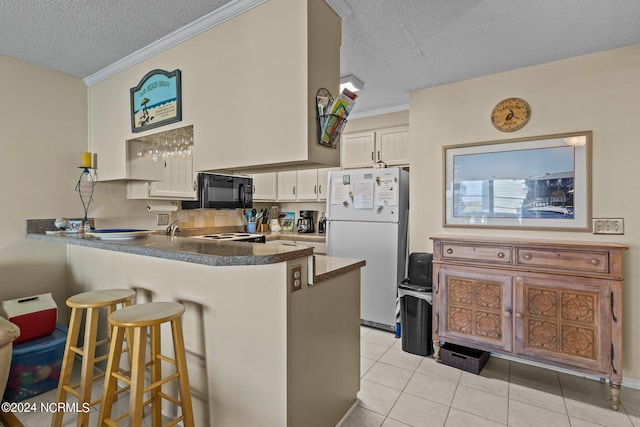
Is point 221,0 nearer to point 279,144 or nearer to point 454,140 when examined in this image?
point 279,144

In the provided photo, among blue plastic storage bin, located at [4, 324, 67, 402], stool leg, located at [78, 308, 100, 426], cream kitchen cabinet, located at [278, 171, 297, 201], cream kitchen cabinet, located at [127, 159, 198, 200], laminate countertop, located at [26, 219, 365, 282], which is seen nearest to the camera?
laminate countertop, located at [26, 219, 365, 282]

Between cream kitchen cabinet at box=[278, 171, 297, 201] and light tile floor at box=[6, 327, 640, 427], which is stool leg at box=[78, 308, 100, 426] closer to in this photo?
light tile floor at box=[6, 327, 640, 427]

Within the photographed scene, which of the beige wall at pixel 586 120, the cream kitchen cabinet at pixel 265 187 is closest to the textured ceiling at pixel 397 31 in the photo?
the beige wall at pixel 586 120

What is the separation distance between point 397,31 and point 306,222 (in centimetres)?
280

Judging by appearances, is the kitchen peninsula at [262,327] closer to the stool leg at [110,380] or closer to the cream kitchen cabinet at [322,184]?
the stool leg at [110,380]

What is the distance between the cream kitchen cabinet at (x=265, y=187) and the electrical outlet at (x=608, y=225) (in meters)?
3.39

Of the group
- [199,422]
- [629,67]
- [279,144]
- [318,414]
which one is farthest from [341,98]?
[629,67]

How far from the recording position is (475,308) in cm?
243

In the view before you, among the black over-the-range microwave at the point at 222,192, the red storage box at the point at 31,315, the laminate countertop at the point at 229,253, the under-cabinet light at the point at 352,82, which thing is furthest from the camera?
the black over-the-range microwave at the point at 222,192

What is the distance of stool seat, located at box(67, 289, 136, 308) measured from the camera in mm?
1691

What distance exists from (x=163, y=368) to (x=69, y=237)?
1154 mm

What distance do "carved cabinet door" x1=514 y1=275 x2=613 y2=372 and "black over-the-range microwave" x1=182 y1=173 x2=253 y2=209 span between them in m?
2.86

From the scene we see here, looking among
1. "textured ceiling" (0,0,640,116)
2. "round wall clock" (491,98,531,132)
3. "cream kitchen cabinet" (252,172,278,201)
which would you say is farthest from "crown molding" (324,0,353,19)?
"cream kitchen cabinet" (252,172,278,201)

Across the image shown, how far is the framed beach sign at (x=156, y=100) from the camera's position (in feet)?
6.68
